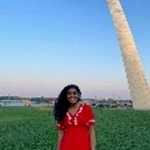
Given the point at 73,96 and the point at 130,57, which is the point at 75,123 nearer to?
the point at 73,96

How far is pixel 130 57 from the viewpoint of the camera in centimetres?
3297

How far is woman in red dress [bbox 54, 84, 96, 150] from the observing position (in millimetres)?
7945

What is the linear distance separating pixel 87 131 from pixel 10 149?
8.66 metres

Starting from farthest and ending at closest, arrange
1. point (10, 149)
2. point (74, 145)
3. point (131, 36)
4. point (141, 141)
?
point (131, 36) < point (141, 141) < point (10, 149) < point (74, 145)

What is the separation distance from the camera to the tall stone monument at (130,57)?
106 feet

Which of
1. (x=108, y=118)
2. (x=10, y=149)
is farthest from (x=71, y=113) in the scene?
(x=108, y=118)

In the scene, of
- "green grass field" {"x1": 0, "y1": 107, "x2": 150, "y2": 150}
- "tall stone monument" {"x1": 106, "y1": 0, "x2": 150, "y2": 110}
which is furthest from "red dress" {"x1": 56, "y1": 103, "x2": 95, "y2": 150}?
"tall stone monument" {"x1": 106, "y1": 0, "x2": 150, "y2": 110}

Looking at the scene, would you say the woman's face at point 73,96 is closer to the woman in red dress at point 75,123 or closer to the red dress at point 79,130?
the woman in red dress at point 75,123

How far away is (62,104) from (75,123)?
431mm

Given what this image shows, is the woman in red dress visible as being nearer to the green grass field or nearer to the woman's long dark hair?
the woman's long dark hair

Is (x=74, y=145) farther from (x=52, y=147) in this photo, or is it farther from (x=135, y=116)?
(x=135, y=116)

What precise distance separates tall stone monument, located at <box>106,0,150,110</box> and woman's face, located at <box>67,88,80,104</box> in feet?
80.1

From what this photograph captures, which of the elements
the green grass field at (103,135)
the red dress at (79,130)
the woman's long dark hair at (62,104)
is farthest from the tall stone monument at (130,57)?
the red dress at (79,130)

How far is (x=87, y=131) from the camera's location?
801cm
